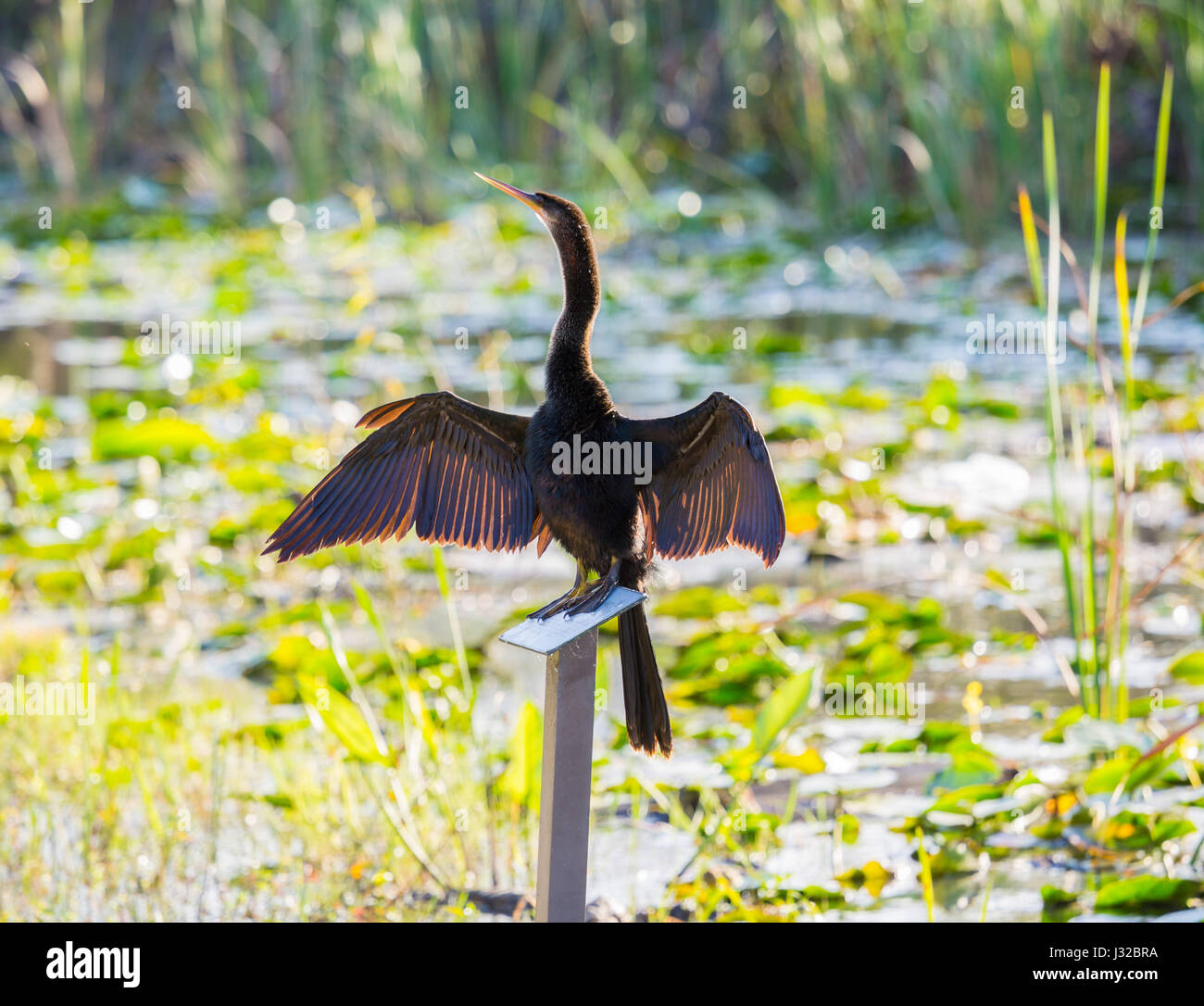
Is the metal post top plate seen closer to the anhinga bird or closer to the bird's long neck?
the anhinga bird

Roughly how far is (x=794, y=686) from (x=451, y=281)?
653 centimetres

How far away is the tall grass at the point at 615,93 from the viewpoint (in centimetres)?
774

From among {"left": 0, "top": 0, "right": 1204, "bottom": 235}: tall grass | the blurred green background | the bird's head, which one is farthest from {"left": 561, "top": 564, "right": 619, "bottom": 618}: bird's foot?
{"left": 0, "top": 0, "right": 1204, "bottom": 235}: tall grass

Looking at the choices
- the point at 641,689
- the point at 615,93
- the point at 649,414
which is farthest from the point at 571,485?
the point at 615,93

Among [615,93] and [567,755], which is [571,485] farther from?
[615,93]

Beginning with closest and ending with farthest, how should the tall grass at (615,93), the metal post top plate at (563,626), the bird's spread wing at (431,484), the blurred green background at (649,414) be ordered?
the metal post top plate at (563,626) < the bird's spread wing at (431,484) < the blurred green background at (649,414) < the tall grass at (615,93)

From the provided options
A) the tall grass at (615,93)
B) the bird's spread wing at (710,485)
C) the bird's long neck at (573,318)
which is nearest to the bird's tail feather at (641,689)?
the bird's spread wing at (710,485)

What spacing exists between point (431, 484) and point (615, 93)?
988cm

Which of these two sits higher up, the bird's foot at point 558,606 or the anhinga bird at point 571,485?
the anhinga bird at point 571,485

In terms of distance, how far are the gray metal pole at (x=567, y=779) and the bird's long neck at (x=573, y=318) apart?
318 mm

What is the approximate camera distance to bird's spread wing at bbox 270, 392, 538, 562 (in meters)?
1.80

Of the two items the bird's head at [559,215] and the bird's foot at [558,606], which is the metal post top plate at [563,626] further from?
the bird's head at [559,215]

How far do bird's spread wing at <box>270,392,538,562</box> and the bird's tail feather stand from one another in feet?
0.62

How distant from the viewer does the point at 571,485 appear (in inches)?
69.8
